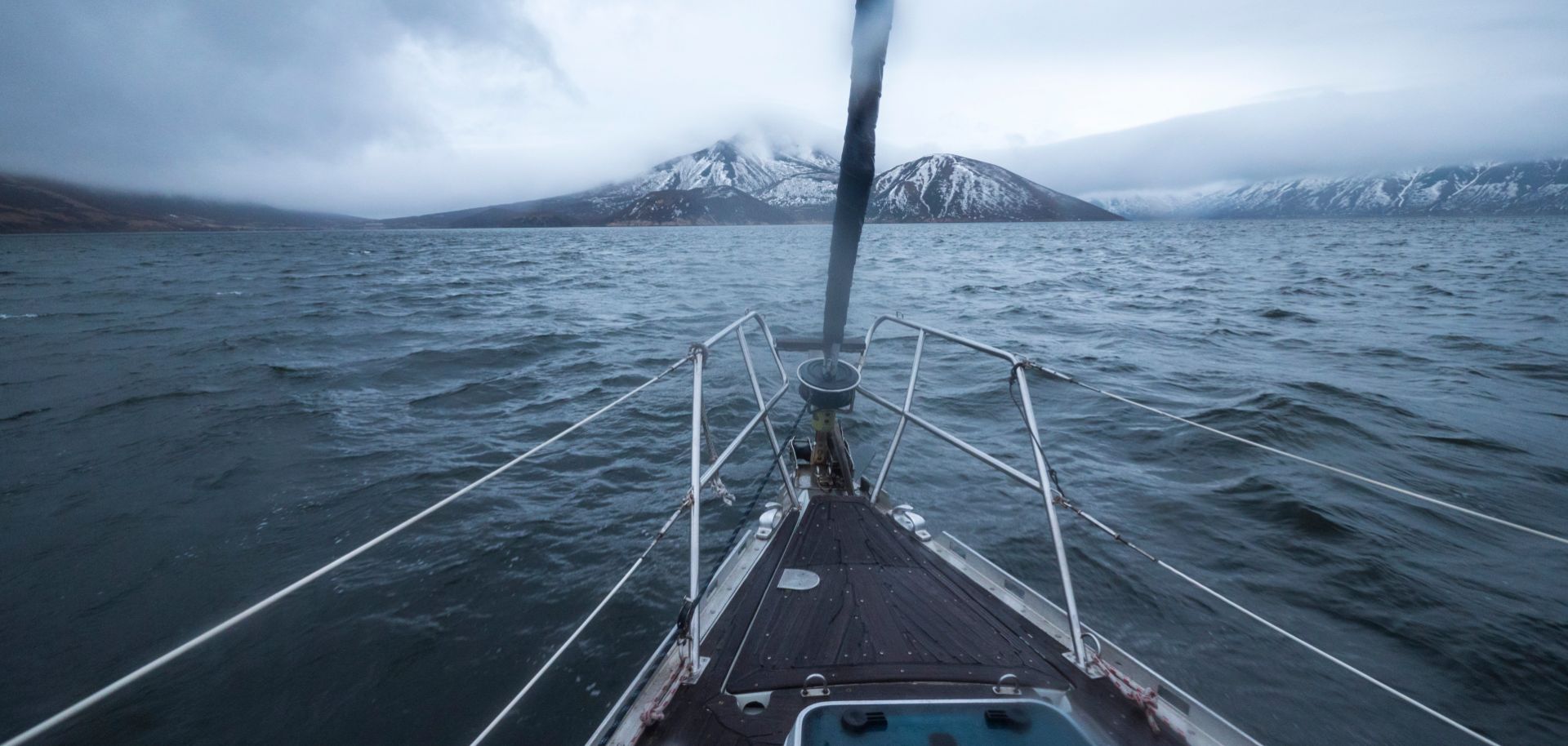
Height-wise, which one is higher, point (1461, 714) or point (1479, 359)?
point (1479, 359)

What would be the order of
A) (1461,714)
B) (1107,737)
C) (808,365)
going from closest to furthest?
1. (1107,737)
2. (1461,714)
3. (808,365)

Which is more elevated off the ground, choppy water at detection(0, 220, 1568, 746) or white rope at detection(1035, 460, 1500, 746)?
white rope at detection(1035, 460, 1500, 746)

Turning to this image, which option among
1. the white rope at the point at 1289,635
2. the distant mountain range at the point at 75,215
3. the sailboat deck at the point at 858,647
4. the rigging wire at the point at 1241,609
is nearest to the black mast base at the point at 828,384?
the sailboat deck at the point at 858,647

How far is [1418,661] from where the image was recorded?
16.7ft

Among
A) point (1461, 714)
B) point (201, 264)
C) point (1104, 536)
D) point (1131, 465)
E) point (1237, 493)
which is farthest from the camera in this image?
point (201, 264)

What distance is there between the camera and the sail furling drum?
405cm

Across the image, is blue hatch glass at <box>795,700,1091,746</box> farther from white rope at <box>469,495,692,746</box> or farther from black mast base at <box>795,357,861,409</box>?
black mast base at <box>795,357,861,409</box>

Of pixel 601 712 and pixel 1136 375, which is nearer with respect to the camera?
pixel 601 712

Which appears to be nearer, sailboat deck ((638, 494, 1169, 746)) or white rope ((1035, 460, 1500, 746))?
white rope ((1035, 460, 1500, 746))

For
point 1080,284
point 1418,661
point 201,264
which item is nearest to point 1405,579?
point 1418,661

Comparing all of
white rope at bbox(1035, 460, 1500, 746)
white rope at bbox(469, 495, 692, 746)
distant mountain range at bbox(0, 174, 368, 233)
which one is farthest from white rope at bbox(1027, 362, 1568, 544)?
distant mountain range at bbox(0, 174, 368, 233)

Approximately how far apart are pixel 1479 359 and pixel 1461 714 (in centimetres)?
1400

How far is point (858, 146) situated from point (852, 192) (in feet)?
1.18

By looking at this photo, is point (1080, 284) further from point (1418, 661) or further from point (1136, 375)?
point (1418, 661)
